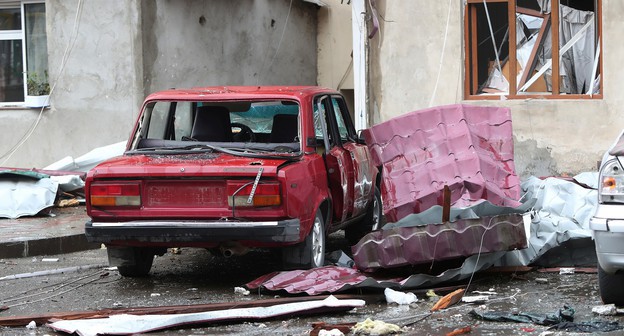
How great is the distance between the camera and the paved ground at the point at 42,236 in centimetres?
1117

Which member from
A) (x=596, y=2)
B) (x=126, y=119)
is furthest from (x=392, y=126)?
(x=126, y=119)

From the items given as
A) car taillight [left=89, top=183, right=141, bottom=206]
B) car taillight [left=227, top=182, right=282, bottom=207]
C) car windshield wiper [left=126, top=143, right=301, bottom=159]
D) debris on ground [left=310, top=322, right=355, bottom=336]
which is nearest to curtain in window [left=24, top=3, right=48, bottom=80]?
car windshield wiper [left=126, top=143, right=301, bottom=159]

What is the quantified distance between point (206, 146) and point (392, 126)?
1.92 meters

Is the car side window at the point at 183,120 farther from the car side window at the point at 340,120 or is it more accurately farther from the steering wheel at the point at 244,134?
the car side window at the point at 340,120

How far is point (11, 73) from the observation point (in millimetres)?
17078

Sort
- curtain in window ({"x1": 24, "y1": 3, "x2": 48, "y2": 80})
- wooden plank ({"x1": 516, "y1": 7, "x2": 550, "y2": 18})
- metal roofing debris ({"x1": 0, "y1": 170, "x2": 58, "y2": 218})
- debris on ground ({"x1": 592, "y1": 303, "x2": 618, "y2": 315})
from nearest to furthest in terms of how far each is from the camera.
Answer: debris on ground ({"x1": 592, "y1": 303, "x2": 618, "y2": 315}) → metal roofing debris ({"x1": 0, "y1": 170, "x2": 58, "y2": 218}) → wooden plank ({"x1": 516, "y1": 7, "x2": 550, "y2": 18}) → curtain in window ({"x1": 24, "y1": 3, "x2": 48, "y2": 80})

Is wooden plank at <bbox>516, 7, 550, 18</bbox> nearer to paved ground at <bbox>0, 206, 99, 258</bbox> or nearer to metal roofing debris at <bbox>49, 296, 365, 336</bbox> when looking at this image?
paved ground at <bbox>0, 206, 99, 258</bbox>

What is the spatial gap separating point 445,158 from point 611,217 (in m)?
2.96

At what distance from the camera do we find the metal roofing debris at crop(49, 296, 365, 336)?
23.0 ft

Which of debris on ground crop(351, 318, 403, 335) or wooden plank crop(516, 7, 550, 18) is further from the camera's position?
wooden plank crop(516, 7, 550, 18)

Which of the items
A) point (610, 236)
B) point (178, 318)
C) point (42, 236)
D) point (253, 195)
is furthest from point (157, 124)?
point (610, 236)

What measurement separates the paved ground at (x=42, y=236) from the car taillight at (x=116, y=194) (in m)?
2.82

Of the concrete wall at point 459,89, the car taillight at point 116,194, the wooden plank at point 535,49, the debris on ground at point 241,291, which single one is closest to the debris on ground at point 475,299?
the debris on ground at point 241,291

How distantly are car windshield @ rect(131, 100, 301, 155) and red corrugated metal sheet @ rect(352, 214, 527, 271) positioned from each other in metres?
1.35
